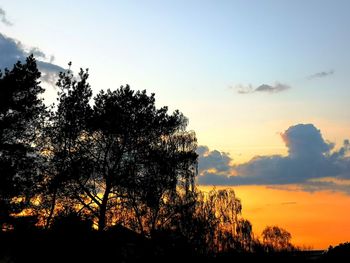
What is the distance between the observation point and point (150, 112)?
3806cm

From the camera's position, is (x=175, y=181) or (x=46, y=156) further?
(x=175, y=181)

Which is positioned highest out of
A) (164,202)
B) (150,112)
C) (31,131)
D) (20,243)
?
(150,112)

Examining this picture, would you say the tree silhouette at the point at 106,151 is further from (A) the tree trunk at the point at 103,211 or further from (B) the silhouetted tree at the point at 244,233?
(B) the silhouetted tree at the point at 244,233

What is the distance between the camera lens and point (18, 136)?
34.1 m

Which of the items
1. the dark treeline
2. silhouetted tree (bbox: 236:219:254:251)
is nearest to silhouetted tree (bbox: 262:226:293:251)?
silhouetted tree (bbox: 236:219:254:251)

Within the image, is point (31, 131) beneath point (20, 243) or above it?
above

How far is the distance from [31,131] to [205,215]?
117 feet

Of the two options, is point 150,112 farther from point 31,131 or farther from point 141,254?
point 141,254

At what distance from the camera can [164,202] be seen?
144ft

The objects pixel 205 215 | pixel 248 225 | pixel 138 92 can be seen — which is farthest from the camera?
pixel 248 225

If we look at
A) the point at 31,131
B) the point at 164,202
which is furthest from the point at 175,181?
the point at 31,131

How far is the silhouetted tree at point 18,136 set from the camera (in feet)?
105

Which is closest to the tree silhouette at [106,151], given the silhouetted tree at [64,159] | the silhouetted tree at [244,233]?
the silhouetted tree at [64,159]

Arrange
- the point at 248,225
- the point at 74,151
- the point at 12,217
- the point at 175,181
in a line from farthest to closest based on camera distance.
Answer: the point at 248,225
the point at 175,181
the point at 74,151
the point at 12,217
